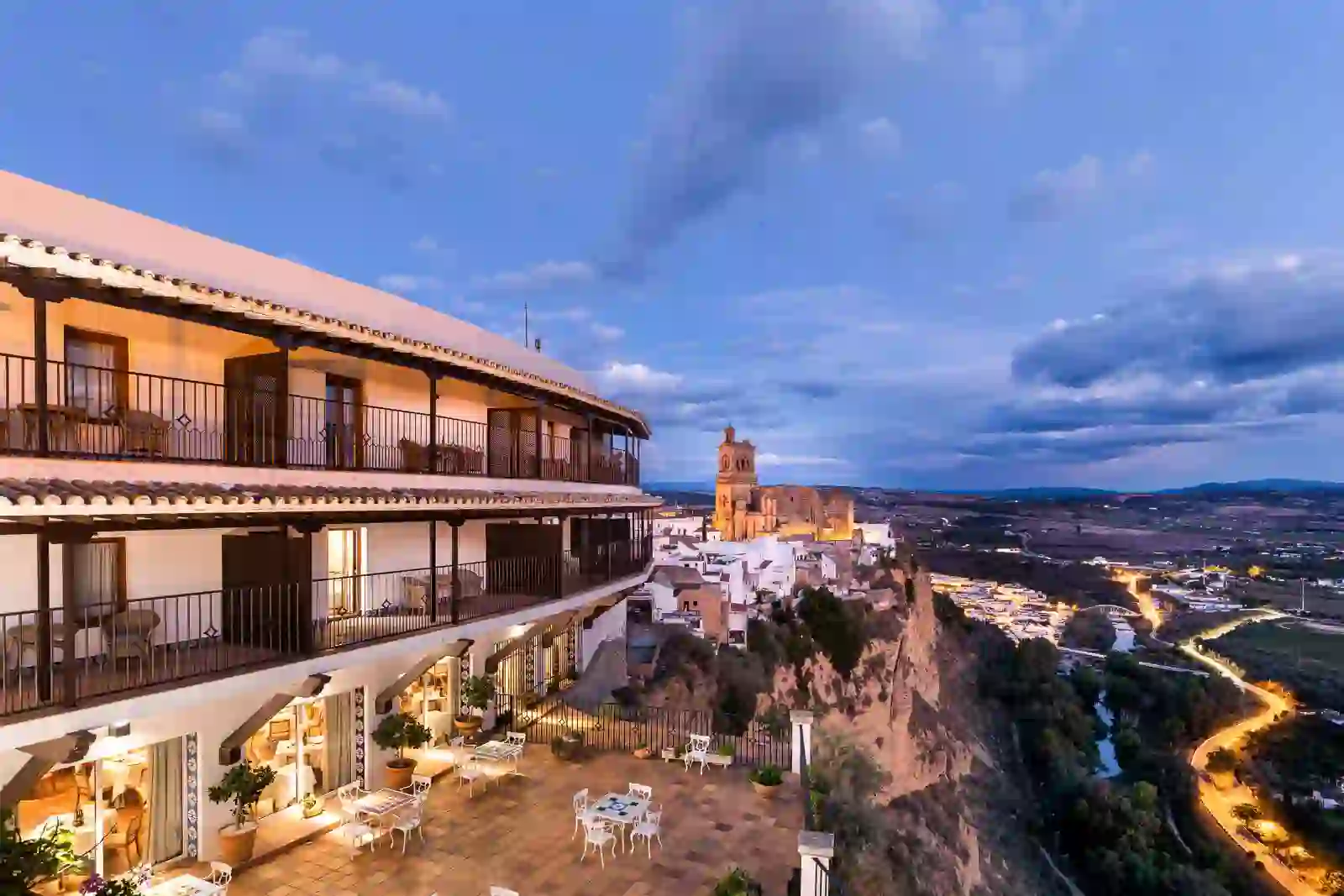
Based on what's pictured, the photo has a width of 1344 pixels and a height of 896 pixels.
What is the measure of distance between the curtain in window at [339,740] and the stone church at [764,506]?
203 feet

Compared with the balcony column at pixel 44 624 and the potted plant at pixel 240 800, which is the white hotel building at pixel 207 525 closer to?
the balcony column at pixel 44 624

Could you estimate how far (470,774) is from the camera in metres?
14.2

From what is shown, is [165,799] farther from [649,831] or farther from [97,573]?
[649,831]

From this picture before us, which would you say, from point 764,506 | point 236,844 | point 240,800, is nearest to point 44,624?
point 240,800

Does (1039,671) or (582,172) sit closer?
(1039,671)

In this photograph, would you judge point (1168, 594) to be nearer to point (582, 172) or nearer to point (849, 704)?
point (849, 704)

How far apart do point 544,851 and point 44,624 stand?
7999mm

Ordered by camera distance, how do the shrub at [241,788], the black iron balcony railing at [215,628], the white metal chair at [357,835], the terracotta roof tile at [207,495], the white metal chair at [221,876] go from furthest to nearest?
the white metal chair at [357,835], the shrub at [241,788], the white metal chair at [221,876], the black iron balcony railing at [215,628], the terracotta roof tile at [207,495]

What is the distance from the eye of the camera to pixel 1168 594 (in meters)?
98.4

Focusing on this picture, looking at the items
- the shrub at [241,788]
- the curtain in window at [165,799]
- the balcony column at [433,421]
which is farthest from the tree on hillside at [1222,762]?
the curtain in window at [165,799]

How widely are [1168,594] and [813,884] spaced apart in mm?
110834

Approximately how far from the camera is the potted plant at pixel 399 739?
1359cm

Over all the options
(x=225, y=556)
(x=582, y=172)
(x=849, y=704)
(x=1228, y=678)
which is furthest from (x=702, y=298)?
(x=225, y=556)

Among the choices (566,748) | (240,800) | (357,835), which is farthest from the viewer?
(566,748)
